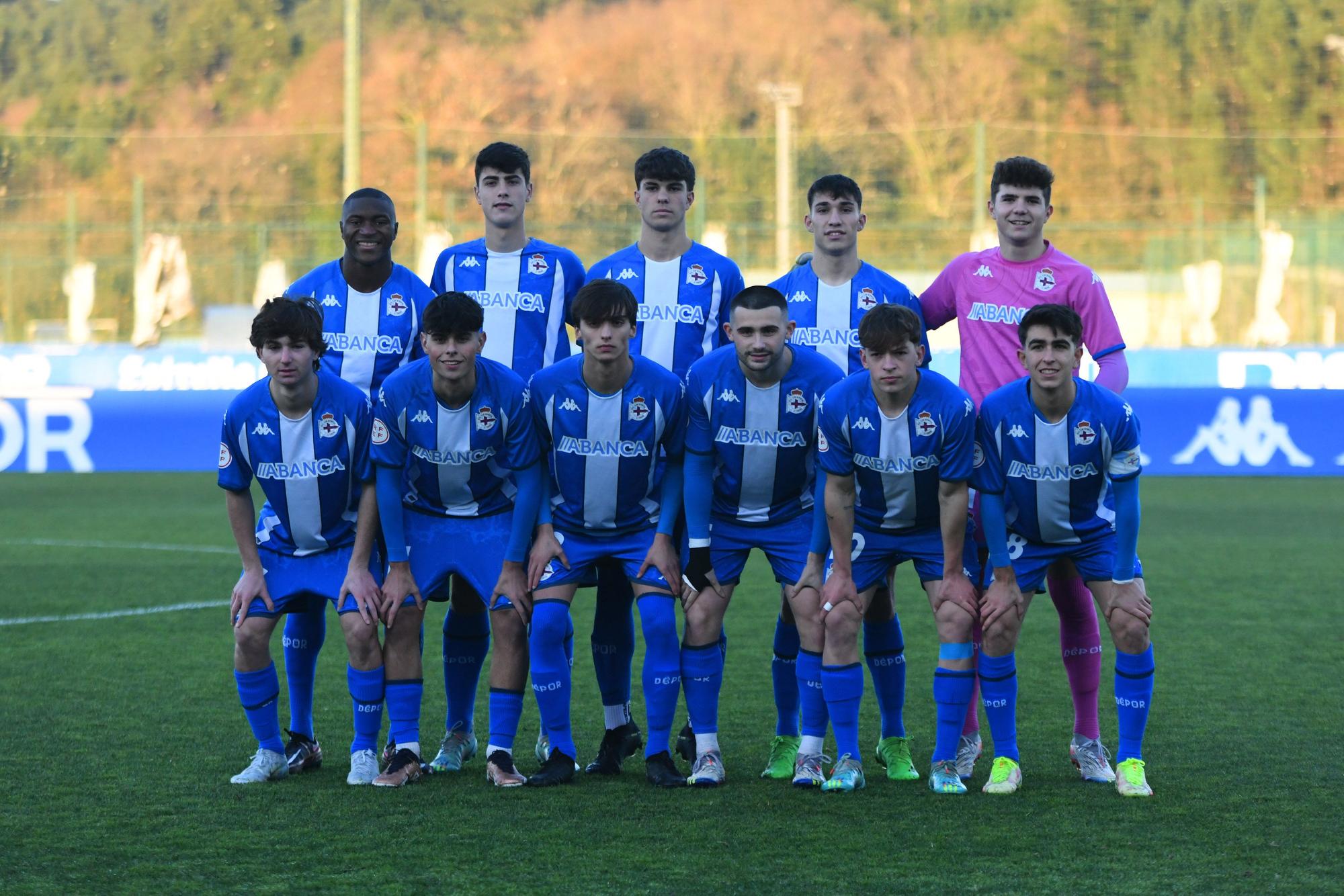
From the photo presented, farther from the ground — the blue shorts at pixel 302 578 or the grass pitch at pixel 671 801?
the blue shorts at pixel 302 578

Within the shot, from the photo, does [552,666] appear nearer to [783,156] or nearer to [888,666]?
[888,666]

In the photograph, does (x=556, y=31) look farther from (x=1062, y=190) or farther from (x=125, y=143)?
(x=1062, y=190)

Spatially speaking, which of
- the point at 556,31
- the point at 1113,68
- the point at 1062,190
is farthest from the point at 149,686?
the point at 556,31

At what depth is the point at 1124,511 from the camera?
14.8 ft

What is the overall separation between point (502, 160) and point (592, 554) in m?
1.24

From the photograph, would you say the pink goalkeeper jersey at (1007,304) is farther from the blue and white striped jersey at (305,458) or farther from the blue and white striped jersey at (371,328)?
the blue and white striped jersey at (305,458)

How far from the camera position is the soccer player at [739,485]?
4773 millimetres

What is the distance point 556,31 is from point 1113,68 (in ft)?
38.7

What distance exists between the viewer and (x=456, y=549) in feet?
15.9

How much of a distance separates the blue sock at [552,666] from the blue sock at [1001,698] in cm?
115

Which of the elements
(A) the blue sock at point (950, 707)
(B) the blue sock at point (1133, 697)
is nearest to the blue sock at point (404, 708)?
(A) the blue sock at point (950, 707)

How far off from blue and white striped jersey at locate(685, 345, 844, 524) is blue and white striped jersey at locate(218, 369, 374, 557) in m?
0.94

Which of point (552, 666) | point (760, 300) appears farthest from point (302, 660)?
point (760, 300)

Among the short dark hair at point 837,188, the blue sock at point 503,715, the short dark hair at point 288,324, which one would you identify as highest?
the short dark hair at point 837,188
